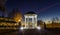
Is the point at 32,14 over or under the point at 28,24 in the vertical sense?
over

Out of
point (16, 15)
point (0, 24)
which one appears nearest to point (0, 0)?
point (0, 24)

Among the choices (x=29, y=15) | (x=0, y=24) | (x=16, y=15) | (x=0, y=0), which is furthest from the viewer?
(x=16, y=15)

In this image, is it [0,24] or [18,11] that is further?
[18,11]

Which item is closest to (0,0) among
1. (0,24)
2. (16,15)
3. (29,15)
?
(0,24)

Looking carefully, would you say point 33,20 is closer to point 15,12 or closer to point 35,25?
point 35,25

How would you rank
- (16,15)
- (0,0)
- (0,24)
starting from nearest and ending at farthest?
(0,0)
(0,24)
(16,15)

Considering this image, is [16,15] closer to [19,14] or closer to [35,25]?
[19,14]

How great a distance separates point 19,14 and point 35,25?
872 inches

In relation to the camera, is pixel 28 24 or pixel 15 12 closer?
pixel 28 24

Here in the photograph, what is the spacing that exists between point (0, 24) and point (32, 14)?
10.7m

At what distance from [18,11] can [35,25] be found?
23737 mm

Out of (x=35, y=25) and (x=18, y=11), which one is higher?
(x=18, y=11)

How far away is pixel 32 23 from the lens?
94.4 ft

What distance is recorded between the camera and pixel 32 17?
28859 millimetres
